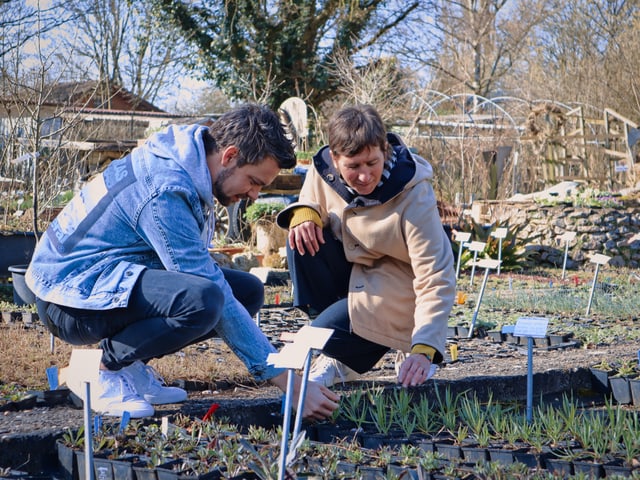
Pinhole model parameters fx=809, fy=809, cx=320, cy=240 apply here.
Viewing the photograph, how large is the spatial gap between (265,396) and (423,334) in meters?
0.79

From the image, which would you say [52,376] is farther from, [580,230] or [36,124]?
[580,230]

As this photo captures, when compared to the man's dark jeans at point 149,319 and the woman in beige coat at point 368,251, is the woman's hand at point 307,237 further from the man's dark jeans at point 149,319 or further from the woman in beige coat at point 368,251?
the man's dark jeans at point 149,319

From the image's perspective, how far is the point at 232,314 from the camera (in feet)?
8.46

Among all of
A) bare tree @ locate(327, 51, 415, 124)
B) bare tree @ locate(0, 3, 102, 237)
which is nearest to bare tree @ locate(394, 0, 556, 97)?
bare tree @ locate(327, 51, 415, 124)

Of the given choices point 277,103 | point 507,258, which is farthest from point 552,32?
point 507,258

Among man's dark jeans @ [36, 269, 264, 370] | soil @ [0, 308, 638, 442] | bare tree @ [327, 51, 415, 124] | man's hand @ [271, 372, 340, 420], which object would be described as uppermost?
bare tree @ [327, 51, 415, 124]

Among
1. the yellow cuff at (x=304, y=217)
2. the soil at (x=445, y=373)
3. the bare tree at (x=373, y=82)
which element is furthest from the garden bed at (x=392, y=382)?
the bare tree at (x=373, y=82)

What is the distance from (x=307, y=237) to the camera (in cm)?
320

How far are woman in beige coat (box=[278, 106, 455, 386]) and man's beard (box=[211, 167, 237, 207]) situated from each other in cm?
50

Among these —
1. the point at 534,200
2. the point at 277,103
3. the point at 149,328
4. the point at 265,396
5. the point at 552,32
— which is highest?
the point at 552,32

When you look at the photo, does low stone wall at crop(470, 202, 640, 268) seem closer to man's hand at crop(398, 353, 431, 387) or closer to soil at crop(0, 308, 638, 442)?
soil at crop(0, 308, 638, 442)

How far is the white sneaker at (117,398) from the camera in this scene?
259 cm

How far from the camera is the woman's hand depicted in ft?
10.5

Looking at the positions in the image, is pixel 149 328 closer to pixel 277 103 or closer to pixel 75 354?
pixel 75 354
